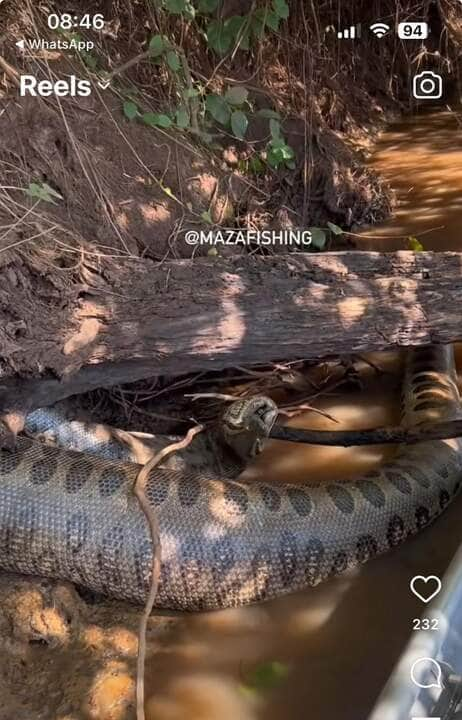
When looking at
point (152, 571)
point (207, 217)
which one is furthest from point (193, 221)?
point (152, 571)

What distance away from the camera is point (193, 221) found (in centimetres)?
231

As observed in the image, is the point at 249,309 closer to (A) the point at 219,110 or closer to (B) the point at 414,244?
(A) the point at 219,110

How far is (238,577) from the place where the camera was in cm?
181

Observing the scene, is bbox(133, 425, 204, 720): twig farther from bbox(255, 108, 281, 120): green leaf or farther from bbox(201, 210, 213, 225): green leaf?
bbox(255, 108, 281, 120): green leaf

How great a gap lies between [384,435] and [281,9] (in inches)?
50.3

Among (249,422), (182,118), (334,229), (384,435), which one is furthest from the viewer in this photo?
(334,229)

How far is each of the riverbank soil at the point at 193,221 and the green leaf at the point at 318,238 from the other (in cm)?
1

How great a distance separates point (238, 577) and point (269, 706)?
1.13 feet

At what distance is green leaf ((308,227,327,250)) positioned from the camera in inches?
96.1

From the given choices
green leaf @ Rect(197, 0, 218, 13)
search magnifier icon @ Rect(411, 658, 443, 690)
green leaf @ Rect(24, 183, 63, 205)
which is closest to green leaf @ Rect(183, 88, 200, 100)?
green leaf @ Rect(197, 0, 218, 13)

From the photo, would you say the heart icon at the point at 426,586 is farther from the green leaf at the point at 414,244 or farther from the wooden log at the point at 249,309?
the green leaf at the point at 414,244

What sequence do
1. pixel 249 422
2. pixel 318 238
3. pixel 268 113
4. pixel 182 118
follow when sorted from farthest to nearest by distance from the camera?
pixel 318 238 → pixel 268 113 → pixel 182 118 → pixel 249 422

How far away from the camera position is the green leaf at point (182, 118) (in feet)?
7.36

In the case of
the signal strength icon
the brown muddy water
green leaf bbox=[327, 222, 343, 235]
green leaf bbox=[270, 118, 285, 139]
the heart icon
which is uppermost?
the signal strength icon
